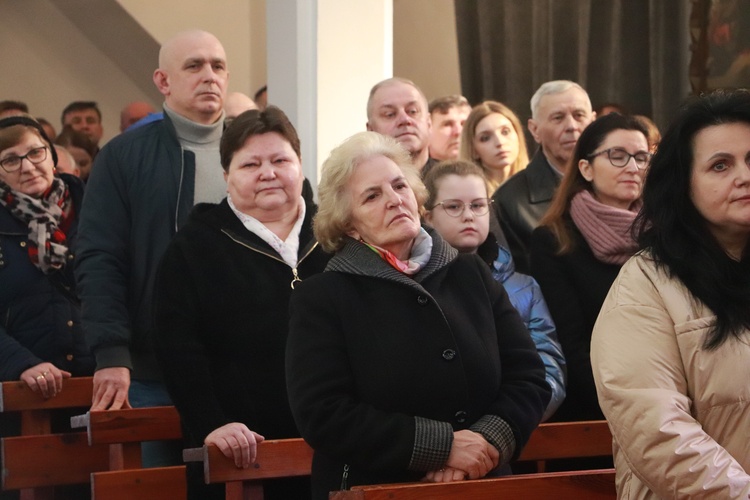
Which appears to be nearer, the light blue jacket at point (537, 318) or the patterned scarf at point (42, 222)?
the light blue jacket at point (537, 318)

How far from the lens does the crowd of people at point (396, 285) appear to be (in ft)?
7.67

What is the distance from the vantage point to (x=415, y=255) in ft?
9.32

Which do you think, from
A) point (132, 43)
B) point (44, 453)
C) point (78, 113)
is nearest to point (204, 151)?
point (44, 453)

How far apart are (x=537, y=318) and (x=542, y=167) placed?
100cm

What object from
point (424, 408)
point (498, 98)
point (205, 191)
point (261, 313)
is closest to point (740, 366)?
point (424, 408)

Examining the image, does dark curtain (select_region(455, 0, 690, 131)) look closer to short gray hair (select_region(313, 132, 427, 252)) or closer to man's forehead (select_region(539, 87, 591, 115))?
man's forehead (select_region(539, 87, 591, 115))

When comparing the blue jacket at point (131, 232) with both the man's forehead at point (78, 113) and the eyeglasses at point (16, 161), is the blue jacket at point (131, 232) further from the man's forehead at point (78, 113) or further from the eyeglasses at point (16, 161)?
the man's forehead at point (78, 113)

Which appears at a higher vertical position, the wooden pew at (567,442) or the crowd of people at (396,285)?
the crowd of people at (396,285)

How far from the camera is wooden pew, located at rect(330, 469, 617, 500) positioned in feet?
8.03

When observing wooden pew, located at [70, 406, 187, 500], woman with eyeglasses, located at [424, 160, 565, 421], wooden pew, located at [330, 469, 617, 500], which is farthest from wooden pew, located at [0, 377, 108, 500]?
wooden pew, located at [330, 469, 617, 500]

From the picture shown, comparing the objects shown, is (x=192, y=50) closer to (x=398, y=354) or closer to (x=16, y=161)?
(x=16, y=161)

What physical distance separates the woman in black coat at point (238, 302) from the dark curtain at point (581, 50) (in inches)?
147

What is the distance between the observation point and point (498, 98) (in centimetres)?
740

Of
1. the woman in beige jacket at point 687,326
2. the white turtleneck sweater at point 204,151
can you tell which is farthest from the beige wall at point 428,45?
the woman in beige jacket at point 687,326
